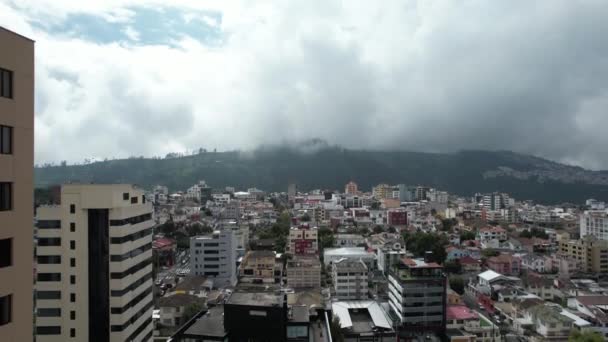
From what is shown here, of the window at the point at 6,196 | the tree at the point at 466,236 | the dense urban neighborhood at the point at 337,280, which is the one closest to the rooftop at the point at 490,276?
the dense urban neighborhood at the point at 337,280

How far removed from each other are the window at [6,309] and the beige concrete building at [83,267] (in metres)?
10.8

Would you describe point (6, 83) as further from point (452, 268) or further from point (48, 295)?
point (452, 268)

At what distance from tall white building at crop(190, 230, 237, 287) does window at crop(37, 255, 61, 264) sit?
60.6 feet

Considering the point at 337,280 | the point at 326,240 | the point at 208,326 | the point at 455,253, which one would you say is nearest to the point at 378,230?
the point at 326,240

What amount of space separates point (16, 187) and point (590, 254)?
153 feet

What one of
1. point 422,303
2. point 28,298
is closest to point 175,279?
point 422,303

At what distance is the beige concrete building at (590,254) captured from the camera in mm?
38938

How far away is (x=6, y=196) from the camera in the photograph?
13.2 feet

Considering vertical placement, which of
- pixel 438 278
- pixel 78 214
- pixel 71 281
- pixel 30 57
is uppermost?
pixel 30 57

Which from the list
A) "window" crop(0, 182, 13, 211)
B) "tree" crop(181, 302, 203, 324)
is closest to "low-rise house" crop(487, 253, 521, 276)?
Answer: "tree" crop(181, 302, 203, 324)

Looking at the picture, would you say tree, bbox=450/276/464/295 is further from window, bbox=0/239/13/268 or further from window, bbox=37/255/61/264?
window, bbox=0/239/13/268

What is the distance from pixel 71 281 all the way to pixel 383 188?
95.5m

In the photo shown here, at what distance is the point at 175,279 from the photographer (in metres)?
32.7

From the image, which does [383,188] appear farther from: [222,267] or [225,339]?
[225,339]
